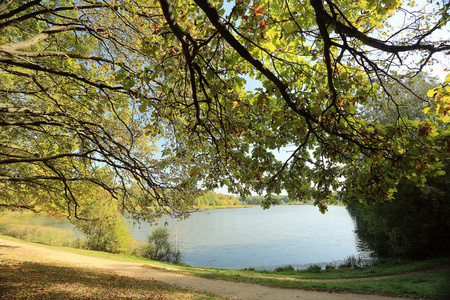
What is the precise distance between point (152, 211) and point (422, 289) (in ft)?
36.6

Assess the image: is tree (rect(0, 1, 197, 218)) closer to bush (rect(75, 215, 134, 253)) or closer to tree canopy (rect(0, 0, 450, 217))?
tree canopy (rect(0, 0, 450, 217))

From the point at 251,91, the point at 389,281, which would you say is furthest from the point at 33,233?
the point at 389,281

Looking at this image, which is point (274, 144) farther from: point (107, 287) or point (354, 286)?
point (354, 286)

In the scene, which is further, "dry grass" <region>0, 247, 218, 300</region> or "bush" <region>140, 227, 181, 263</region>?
"bush" <region>140, 227, 181, 263</region>

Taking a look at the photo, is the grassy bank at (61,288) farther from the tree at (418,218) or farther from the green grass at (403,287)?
the tree at (418,218)

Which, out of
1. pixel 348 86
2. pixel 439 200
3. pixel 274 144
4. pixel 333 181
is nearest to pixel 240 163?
pixel 274 144

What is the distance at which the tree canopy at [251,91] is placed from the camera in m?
2.83

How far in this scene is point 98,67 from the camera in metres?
6.34

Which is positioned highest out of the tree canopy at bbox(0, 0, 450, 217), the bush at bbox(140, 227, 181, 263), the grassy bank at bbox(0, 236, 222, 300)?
the tree canopy at bbox(0, 0, 450, 217)

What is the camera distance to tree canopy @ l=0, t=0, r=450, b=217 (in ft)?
9.29

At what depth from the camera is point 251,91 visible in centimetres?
436

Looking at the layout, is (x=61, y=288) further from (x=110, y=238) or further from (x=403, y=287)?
(x=110, y=238)

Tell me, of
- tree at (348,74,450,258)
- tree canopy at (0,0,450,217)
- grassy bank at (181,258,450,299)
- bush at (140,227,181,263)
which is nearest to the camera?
tree canopy at (0,0,450,217)

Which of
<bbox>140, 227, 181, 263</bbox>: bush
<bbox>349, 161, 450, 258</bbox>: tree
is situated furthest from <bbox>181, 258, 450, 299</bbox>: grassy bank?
<bbox>140, 227, 181, 263</bbox>: bush
